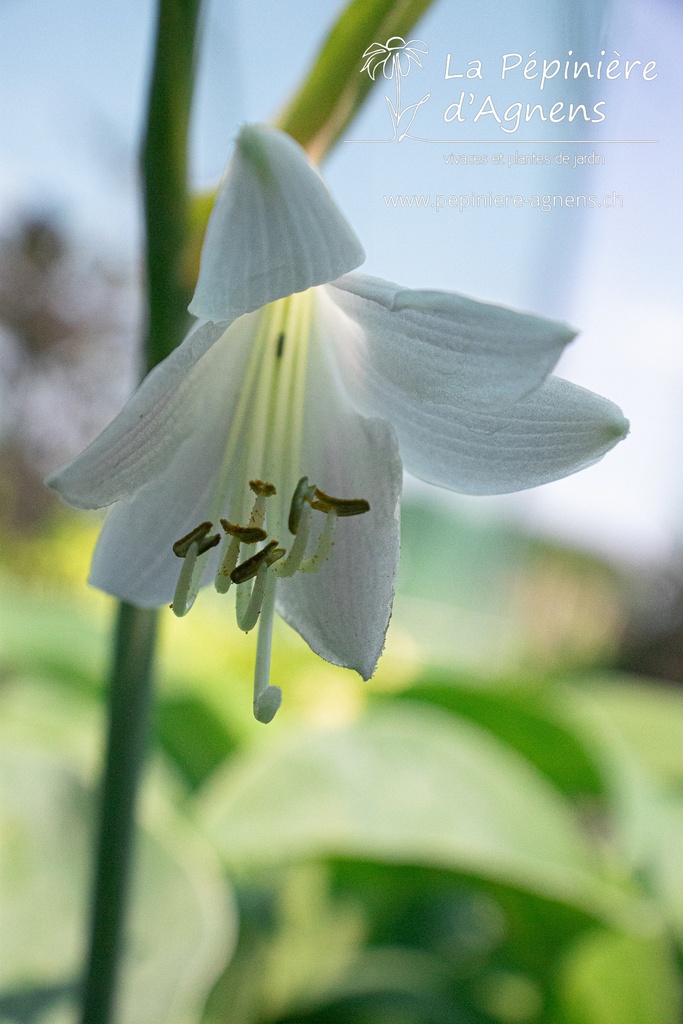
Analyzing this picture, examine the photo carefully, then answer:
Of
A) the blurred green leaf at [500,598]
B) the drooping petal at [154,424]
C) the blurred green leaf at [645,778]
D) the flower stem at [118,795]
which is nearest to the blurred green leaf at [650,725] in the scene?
the blurred green leaf at [645,778]

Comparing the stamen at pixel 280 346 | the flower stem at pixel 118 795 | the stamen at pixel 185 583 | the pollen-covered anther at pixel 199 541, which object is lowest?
the flower stem at pixel 118 795

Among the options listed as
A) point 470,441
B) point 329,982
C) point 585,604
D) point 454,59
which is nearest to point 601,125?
point 454,59

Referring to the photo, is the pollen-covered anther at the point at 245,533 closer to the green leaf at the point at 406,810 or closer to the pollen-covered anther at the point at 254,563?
the pollen-covered anther at the point at 254,563

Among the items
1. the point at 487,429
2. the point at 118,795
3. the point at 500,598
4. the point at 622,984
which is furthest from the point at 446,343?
the point at 500,598

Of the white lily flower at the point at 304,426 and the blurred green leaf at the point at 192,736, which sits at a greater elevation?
the white lily flower at the point at 304,426

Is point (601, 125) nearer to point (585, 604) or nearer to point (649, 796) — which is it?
point (649, 796)

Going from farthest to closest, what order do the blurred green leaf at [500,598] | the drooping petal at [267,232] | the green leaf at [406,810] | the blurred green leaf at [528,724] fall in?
the blurred green leaf at [500,598] → the blurred green leaf at [528,724] → the green leaf at [406,810] → the drooping petal at [267,232]

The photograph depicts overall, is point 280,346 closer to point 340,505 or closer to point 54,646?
point 340,505
